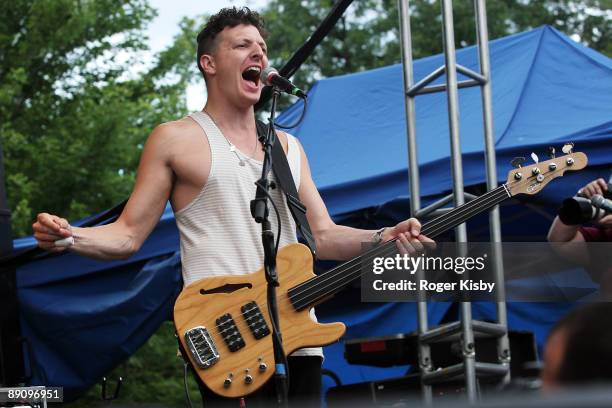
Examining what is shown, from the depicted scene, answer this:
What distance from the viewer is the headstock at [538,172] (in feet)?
13.3

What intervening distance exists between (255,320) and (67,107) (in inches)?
386

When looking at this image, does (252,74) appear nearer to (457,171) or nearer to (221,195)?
(221,195)

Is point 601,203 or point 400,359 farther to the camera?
point 400,359

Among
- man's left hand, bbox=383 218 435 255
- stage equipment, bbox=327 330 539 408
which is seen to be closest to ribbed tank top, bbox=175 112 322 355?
man's left hand, bbox=383 218 435 255

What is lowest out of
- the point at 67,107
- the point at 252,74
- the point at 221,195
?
the point at 221,195

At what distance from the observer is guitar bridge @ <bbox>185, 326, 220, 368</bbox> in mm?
3385

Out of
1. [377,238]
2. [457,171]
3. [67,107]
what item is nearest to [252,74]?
Answer: [377,238]

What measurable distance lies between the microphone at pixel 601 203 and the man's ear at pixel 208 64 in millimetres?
1482

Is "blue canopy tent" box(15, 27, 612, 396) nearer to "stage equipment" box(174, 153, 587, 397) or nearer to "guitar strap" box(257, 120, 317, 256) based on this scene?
"guitar strap" box(257, 120, 317, 256)

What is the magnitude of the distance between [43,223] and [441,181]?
2457 millimetres

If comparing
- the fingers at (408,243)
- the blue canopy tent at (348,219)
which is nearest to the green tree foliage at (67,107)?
the blue canopy tent at (348,219)

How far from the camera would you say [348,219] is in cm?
544

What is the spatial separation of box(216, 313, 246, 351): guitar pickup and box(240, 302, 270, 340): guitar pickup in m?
0.05

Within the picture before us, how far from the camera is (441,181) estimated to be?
5113 millimetres
